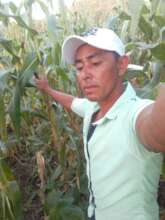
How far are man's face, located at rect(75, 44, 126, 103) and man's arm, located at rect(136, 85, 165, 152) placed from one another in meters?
0.18

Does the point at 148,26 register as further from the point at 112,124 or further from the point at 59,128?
the point at 112,124

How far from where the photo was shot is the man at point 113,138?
3.49ft

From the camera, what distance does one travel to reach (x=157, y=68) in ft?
4.26

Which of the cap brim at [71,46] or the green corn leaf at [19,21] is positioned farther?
the green corn leaf at [19,21]

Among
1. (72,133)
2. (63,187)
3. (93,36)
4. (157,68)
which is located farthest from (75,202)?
A: (93,36)

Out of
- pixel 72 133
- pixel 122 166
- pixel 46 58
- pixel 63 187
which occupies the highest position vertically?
pixel 46 58

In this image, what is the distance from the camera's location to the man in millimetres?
1064

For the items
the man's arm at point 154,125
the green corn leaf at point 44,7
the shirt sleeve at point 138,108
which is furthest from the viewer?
the green corn leaf at point 44,7

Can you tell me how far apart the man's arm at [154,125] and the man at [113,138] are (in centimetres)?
12

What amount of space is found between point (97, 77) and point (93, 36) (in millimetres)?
107

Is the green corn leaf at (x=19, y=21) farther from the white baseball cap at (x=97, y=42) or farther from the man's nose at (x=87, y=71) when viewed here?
the man's nose at (x=87, y=71)

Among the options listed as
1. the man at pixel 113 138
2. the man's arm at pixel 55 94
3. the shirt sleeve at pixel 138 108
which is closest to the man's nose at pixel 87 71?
the man at pixel 113 138

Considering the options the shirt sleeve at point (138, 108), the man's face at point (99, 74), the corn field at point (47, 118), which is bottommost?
the corn field at point (47, 118)

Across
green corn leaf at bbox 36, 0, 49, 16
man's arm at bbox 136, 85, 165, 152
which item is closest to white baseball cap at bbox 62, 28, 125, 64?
man's arm at bbox 136, 85, 165, 152
